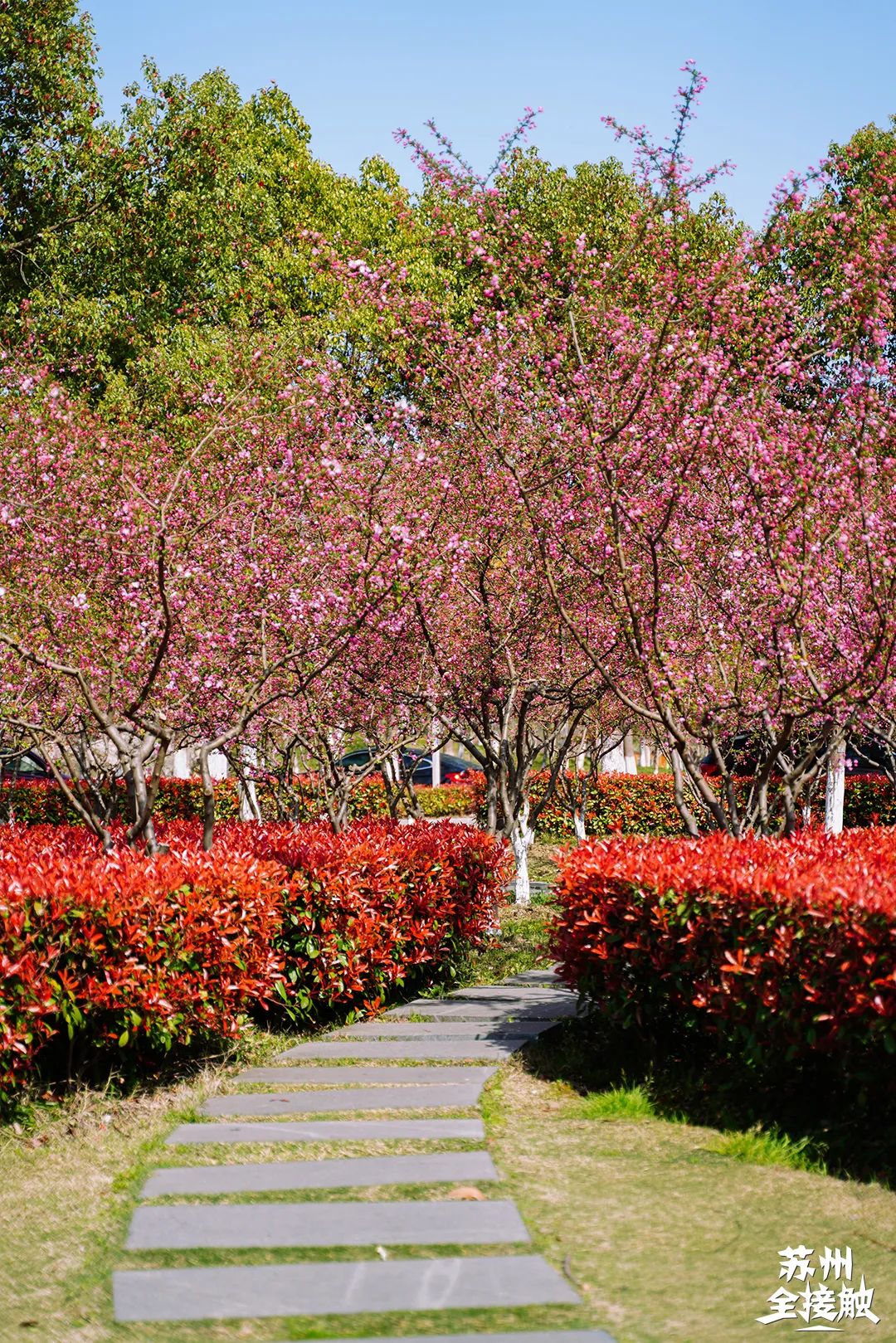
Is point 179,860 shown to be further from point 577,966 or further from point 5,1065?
point 577,966

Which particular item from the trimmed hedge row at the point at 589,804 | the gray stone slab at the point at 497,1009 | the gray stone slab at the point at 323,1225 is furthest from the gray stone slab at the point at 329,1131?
the trimmed hedge row at the point at 589,804

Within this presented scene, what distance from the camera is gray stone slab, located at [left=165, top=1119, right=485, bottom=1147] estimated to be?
5.39m

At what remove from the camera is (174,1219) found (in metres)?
4.49

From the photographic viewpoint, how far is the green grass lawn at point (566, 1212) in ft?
12.4

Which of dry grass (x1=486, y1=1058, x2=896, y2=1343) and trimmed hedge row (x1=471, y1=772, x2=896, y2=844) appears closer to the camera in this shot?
dry grass (x1=486, y1=1058, x2=896, y2=1343)

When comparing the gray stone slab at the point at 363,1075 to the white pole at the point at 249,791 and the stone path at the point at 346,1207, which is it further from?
the white pole at the point at 249,791

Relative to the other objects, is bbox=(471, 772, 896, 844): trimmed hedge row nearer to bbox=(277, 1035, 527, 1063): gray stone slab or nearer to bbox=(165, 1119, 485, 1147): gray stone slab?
bbox=(277, 1035, 527, 1063): gray stone slab

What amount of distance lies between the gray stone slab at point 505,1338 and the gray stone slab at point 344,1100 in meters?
2.23

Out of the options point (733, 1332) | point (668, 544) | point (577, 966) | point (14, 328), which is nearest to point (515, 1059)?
point (577, 966)

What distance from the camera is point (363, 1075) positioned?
643 cm

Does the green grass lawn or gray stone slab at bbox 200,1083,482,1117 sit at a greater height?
gray stone slab at bbox 200,1083,482,1117

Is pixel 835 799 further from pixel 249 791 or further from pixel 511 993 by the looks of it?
pixel 511 993

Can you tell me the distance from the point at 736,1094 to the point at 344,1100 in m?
1.91

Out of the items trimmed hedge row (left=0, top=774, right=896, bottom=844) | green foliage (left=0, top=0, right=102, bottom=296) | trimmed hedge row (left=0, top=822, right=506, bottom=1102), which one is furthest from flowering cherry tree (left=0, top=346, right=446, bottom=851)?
green foliage (left=0, top=0, right=102, bottom=296)
